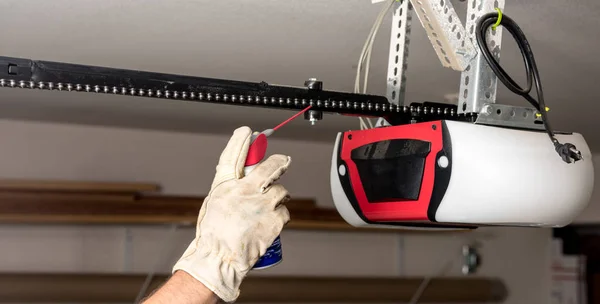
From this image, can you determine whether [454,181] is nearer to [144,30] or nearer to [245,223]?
[245,223]

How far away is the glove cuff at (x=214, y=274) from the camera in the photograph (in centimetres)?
131

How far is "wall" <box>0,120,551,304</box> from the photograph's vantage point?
3.71 metres

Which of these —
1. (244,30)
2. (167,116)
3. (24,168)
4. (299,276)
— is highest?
(244,30)

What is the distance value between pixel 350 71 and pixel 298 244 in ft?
6.73

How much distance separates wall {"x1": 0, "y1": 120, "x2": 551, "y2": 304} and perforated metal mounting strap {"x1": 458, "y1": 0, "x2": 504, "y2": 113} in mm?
2706

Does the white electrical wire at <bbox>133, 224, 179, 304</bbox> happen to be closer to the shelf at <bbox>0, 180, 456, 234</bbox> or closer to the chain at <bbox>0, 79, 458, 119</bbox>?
the shelf at <bbox>0, 180, 456, 234</bbox>

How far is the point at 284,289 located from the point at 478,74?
8.84 ft

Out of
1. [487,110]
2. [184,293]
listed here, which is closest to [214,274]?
[184,293]

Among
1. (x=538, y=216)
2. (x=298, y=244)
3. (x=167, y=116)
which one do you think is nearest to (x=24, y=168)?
(x=167, y=116)

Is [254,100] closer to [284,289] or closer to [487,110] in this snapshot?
[487,110]

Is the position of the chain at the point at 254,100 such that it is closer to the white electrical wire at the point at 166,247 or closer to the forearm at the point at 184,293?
the forearm at the point at 184,293

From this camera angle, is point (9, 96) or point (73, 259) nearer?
point (9, 96)

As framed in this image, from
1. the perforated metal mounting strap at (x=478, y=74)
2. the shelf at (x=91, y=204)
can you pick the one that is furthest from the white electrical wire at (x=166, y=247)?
the perforated metal mounting strap at (x=478, y=74)

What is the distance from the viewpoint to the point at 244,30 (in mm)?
1951
